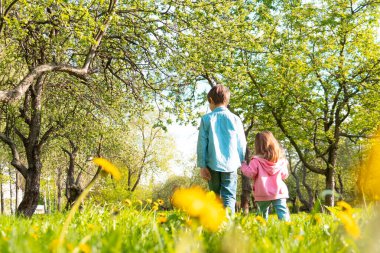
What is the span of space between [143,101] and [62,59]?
8.95 feet

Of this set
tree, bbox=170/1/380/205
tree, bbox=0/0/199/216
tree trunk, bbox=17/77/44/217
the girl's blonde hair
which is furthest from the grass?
tree, bbox=170/1/380/205

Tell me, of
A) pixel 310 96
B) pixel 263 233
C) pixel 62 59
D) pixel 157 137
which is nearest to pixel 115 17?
pixel 62 59

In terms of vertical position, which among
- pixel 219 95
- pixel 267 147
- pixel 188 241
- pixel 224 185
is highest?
pixel 219 95

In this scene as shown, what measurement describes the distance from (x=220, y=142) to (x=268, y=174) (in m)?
0.89

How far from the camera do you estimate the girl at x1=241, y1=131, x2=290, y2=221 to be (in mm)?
5605

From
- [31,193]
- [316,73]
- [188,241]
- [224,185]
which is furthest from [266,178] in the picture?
[316,73]

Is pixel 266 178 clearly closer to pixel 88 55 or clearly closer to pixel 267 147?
→ pixel 267 147

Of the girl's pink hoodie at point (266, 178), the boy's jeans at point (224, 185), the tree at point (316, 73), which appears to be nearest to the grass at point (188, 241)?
the boy's jeans at point (224, 185)

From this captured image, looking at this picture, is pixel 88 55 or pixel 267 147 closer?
pixel 267 147

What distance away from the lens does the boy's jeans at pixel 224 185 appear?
523 centimetres

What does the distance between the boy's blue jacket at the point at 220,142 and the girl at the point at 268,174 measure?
31 cm

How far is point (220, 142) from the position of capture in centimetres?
540

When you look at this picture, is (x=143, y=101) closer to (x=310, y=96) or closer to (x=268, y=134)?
(x=268, y=134)

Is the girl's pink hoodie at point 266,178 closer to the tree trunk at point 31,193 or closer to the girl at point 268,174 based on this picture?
the girl at point 268,174
